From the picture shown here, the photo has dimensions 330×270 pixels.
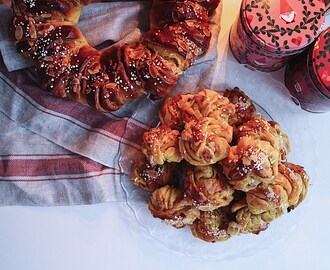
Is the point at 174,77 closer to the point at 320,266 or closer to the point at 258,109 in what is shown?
the point at 258,109

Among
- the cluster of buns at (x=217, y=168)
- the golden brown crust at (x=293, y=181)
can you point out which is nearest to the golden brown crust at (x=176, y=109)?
the cluster of buns at (x=217, y=168)

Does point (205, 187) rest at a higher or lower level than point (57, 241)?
higher

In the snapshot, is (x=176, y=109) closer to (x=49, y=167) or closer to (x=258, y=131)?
(x=258, y=131)

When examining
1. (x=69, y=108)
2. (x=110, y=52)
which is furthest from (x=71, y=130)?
(x=110, y=52)

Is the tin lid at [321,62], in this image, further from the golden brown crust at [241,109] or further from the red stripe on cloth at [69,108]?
the red stripe on cloth at [69,108]

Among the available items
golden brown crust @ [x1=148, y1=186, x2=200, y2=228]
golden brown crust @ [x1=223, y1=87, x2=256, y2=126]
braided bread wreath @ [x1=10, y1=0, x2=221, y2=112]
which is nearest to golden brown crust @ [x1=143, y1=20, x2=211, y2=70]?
braided bread wreath @ [x1=10, y1=0, x2=221, y2=112]

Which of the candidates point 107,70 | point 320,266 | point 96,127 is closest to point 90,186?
point 96,127

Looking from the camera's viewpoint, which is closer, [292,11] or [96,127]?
[292,11]
